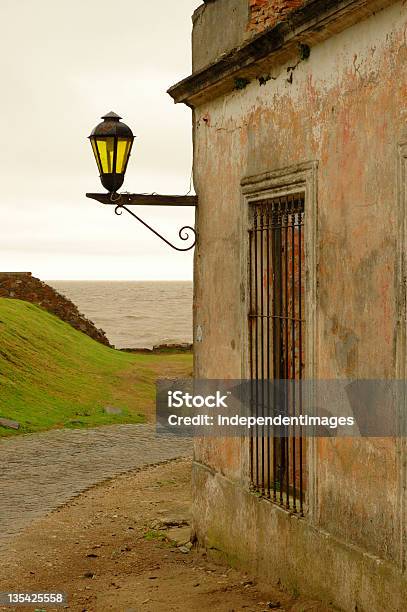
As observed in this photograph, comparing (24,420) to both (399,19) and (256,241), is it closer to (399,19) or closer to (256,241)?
(256,241)

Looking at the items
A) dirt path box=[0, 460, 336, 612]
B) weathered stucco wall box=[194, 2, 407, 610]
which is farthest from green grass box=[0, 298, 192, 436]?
weathered stucco wall box=[194, 2, 407, 610]

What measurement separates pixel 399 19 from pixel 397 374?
2.07 metres

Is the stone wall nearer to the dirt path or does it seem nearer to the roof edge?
the dirt path

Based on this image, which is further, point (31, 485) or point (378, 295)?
point (31, 485)

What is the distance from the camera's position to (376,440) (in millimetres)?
5770

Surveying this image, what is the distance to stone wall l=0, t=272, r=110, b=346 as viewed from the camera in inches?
1037

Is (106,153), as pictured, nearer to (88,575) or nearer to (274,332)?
(274,332)

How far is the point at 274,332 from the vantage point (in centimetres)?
749

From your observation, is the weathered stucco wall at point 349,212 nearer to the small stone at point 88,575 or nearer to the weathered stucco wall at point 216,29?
the weathered stucco wall at point 216,29

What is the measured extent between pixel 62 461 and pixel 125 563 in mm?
5054

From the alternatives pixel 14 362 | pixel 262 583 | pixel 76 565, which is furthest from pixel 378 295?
pixel 14 362

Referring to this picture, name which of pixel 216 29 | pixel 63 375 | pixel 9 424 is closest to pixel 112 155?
pixel 216 29

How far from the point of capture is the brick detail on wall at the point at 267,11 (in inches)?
281

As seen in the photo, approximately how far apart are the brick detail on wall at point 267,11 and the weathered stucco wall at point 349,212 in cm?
45
